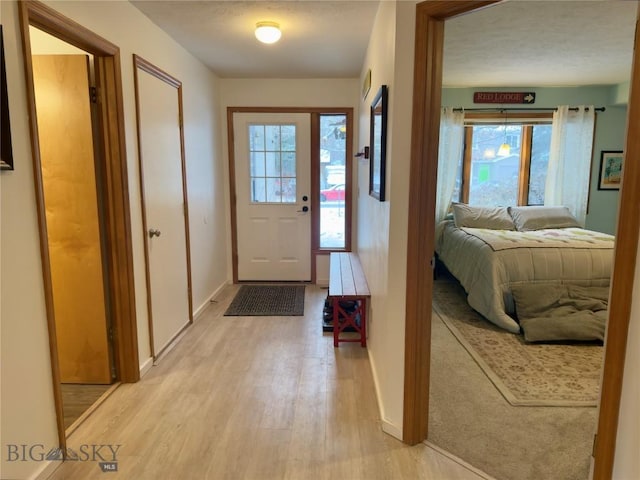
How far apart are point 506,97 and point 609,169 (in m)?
1.61

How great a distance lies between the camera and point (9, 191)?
156 cm

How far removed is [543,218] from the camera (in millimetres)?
4766

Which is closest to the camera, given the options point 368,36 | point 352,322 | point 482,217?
point 368,36

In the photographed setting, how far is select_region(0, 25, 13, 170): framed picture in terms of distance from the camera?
150 centimetres

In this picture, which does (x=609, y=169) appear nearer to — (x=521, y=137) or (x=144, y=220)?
(x=521, y=137)

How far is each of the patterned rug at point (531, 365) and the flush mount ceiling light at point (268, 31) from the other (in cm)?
266

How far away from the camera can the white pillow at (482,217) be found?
482 centimetres

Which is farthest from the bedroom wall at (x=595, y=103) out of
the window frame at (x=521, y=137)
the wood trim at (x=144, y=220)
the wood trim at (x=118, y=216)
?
the wood trim at (x=118, y=216)

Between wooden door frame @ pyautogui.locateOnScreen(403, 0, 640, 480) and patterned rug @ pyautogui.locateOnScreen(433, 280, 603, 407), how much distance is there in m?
0.84

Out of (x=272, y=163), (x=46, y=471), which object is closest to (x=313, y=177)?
(x=272, y=163)

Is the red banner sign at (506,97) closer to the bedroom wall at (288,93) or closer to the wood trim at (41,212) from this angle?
the bedroom wall at (288,93)

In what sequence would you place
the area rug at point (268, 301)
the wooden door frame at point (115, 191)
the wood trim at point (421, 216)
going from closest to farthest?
the wood trim at point (421, 216)
the wooden door frame at point (115, 191)
the area rug at point (268, 301)

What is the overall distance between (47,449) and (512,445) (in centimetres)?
214

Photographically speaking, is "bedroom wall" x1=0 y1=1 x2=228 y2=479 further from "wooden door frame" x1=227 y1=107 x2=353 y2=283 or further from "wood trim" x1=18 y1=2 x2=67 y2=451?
"wooden door frame" x1=227 y1=107 x2=353 y2=283
